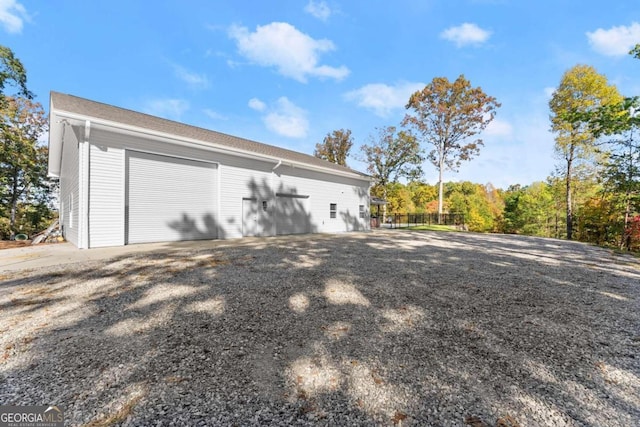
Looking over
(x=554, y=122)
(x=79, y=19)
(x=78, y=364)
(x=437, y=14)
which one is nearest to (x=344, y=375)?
(x=78, y=364)

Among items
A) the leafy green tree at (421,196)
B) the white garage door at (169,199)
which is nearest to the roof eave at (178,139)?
the white garage door at (169,199)

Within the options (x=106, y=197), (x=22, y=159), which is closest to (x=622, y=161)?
(x=106, y=197)

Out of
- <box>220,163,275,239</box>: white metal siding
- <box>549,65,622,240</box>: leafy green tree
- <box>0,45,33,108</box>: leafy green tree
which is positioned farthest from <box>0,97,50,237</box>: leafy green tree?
<box>549,65,622,240</box>: leafy green tree

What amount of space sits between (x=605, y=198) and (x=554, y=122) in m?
5.42

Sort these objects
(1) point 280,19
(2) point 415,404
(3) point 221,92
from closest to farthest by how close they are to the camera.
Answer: (2) point 415,404 → (1) point 280,19 → (3) point 221,92

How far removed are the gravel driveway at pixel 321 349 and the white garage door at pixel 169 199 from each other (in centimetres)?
421

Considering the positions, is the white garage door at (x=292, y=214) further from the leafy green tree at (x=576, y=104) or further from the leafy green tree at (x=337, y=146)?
the leafy green tree at (x=576, y=104)

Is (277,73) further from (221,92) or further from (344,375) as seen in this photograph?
(344,375)

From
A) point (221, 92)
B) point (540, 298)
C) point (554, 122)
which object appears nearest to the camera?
point (540, 298)

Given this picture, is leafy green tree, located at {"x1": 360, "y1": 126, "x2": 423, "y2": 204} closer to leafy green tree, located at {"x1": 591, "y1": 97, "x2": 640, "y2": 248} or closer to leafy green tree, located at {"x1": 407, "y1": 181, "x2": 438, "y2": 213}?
leafy green tree, located at {"x1": 591, "y1": 97, "x2": 640, "y2": 248}

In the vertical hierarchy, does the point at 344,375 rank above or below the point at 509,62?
below

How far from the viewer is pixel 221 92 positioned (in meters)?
14.4

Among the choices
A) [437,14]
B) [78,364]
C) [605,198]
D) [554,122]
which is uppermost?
[437,14]

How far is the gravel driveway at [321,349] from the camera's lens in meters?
1.59
